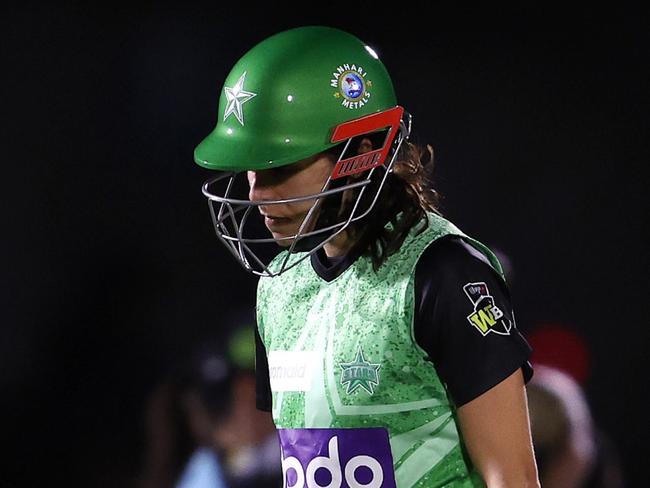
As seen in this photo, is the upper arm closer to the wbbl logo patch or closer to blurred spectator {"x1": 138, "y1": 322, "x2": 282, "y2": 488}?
the wbbl logo patch

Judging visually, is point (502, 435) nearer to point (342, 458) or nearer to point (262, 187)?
point (342, 458)

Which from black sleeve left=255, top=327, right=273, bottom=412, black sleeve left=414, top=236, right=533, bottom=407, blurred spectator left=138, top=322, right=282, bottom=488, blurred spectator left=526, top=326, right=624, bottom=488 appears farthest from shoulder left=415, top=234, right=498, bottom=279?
blurred spectator left=138, top=322, right=282, bottom=488

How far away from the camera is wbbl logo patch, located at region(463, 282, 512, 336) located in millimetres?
1175

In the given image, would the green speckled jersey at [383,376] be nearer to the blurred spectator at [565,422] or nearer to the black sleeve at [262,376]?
the black sleeve at [262,376]

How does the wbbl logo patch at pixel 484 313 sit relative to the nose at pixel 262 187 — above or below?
below

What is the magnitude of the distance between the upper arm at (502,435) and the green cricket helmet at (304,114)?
0.83 feet

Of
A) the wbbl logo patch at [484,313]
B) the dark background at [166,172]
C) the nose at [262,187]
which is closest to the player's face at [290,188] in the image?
the nose at [262,187]

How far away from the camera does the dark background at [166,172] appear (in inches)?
90.6

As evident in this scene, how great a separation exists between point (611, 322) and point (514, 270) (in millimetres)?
223

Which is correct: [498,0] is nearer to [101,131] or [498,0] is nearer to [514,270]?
[514,270]

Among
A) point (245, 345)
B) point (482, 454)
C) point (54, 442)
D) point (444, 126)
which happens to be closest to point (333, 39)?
point (482, 454)

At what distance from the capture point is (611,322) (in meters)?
2.26

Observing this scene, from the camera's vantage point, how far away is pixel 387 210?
1.33m

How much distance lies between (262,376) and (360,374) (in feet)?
1.18
